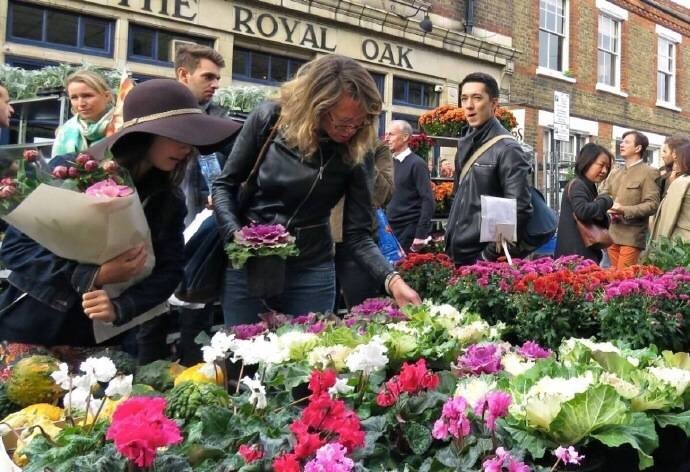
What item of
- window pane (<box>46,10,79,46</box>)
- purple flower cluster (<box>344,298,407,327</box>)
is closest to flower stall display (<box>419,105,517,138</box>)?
window pane (<box>46,10,79,46</box>)

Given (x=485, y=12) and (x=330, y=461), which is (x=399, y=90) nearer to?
(x=485, y=12)

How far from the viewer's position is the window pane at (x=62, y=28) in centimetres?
820

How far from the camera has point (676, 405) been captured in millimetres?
1549

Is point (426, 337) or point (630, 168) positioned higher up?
point (630, 168)

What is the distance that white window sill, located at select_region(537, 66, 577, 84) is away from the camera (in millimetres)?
14336

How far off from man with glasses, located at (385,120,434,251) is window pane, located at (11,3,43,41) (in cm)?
495

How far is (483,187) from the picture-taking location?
385 centimetres

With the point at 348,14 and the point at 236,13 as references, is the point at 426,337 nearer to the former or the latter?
the point at 236,13

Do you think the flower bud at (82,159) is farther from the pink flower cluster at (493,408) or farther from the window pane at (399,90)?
the window pane at (399,90)

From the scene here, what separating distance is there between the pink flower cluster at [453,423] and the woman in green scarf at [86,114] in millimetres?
3060

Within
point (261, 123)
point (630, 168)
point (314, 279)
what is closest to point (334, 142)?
point (261, 123)

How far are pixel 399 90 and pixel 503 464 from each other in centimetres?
1137

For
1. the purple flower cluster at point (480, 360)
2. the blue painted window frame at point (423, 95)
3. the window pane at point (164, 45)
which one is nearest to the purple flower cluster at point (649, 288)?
the purple flower cluster at point (480, 360)

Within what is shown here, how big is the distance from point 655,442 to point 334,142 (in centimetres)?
161
